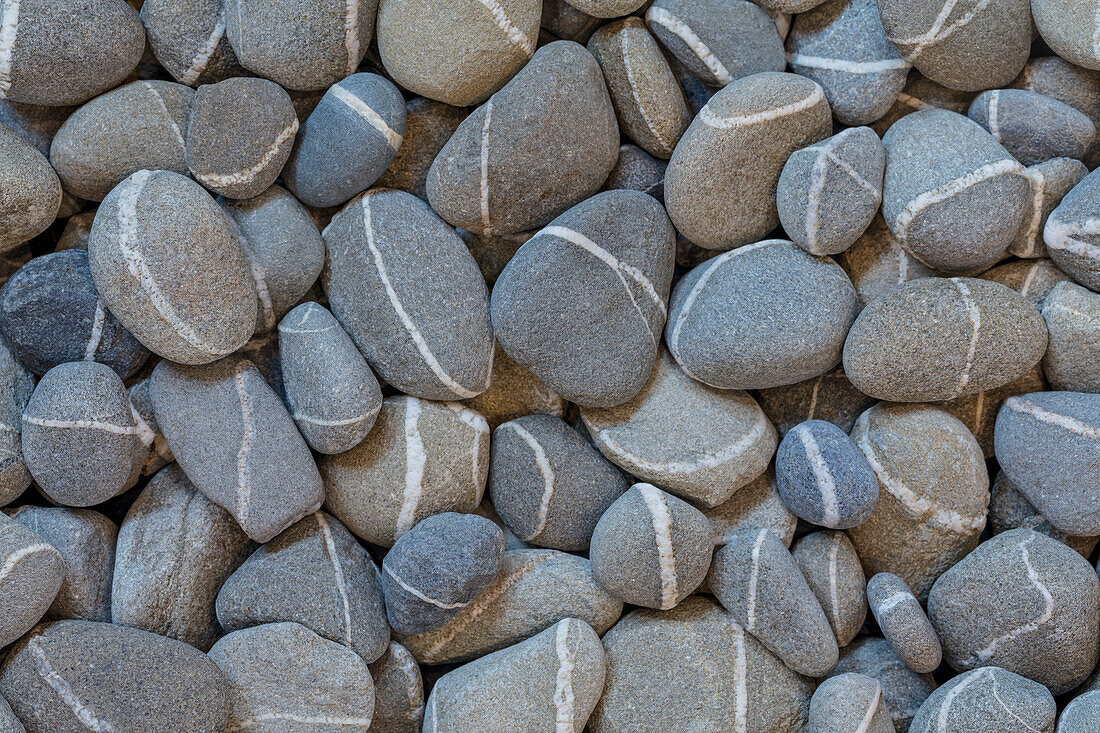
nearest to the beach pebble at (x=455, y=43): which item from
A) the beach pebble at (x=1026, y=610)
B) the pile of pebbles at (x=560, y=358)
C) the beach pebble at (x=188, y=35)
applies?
the pile of pebbles at (x=560, y=358)

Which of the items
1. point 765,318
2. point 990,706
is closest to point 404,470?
point 765,318

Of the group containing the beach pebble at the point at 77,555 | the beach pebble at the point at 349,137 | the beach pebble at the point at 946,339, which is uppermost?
the beach pebble at the point at 349,137

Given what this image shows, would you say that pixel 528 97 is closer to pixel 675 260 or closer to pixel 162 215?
pixel 675 260

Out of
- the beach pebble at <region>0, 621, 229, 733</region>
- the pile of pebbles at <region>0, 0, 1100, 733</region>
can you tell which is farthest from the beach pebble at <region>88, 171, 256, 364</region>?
the beach pebble at <region>0, 621, 229, 733</region>

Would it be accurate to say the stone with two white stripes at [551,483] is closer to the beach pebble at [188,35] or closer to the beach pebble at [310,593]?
the beach pebble at [310,593]

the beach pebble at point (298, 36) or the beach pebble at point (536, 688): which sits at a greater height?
the beach pebble at point (298, 36)

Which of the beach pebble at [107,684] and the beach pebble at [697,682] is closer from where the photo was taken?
the beach pebble at [107,684]

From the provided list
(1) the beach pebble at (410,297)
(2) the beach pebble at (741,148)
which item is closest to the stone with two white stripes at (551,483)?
(1) the beach pebble at (410,297)

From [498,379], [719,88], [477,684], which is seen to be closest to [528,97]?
[719,88]

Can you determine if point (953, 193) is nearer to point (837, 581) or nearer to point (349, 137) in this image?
point (837, 581)
